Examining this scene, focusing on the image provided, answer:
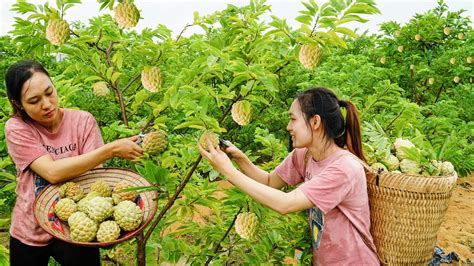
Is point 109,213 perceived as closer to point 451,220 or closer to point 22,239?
point 22,239

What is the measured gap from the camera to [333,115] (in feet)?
6.29

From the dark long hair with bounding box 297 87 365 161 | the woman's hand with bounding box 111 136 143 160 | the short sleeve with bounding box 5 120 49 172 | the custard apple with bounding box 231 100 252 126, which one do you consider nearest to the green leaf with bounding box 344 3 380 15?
the dark long hair with bounding box 297 87 365 161

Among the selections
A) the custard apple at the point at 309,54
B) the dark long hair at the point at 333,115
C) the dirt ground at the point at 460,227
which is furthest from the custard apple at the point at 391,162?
the dirt ground at the point at 460,227

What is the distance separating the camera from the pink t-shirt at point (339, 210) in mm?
1806

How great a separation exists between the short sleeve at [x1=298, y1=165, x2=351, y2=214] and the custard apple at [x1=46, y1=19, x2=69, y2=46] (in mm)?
1169

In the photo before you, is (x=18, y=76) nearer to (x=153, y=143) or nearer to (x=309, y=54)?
(x=153, y=143)

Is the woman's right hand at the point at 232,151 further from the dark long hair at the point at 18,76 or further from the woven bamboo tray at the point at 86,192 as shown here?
the dark long hair at the point at 18,76

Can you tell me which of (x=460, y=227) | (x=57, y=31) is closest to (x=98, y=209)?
(x=57, y=31)

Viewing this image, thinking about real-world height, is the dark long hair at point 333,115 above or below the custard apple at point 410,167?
above

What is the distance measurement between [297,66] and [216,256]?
11.9 feet

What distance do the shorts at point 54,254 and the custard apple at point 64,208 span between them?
0.15 metres

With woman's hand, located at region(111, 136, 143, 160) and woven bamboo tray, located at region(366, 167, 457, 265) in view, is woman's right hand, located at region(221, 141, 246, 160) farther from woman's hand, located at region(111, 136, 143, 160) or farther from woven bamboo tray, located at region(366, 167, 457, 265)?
woven bamboo tray, located at region(366, 167, 457, 265)

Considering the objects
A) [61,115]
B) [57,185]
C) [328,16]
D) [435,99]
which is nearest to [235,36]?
[328,16]

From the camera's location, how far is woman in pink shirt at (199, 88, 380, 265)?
180 cm
